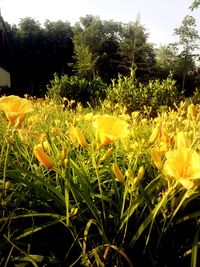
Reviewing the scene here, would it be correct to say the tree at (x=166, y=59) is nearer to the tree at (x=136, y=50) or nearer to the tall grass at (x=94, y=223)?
the tree at (x=136, y=50)

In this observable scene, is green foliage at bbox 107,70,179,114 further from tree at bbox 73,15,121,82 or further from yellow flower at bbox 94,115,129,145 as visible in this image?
tree at bbox 73,15,121,82

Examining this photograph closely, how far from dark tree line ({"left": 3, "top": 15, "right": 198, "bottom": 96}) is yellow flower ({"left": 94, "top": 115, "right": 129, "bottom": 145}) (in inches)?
1317

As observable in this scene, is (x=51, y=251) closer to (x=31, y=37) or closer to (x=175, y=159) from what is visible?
(x=175, y=159)

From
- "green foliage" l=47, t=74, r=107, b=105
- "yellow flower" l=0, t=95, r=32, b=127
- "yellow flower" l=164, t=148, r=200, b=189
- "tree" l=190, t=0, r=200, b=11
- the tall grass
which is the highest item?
"tree" l=190, t=0, r=200, b=11

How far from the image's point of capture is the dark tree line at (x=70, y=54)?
37.7 m

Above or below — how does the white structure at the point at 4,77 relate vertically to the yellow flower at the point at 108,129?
below

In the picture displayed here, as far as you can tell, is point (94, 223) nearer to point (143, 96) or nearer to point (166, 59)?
point (143, 96)

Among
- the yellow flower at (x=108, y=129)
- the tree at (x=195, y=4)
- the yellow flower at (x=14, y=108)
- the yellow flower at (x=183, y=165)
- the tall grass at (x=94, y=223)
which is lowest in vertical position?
the tall grass at (x=94, y=223)

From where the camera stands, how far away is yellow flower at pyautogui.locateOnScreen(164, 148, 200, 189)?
32.6 inches

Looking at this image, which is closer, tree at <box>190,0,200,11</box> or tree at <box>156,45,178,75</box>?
tree at <box>190,0,200,11</box>


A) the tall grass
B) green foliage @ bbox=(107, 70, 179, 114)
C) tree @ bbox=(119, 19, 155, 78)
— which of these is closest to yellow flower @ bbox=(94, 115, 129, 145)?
the tall grass

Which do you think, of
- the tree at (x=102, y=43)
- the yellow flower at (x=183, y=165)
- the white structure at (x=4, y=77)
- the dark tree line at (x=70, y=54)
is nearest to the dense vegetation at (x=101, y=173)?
the yellow flower at (x=183, y=165)

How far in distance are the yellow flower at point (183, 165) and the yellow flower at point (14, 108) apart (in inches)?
22.5

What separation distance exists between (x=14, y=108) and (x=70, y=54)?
4092 centimetres
